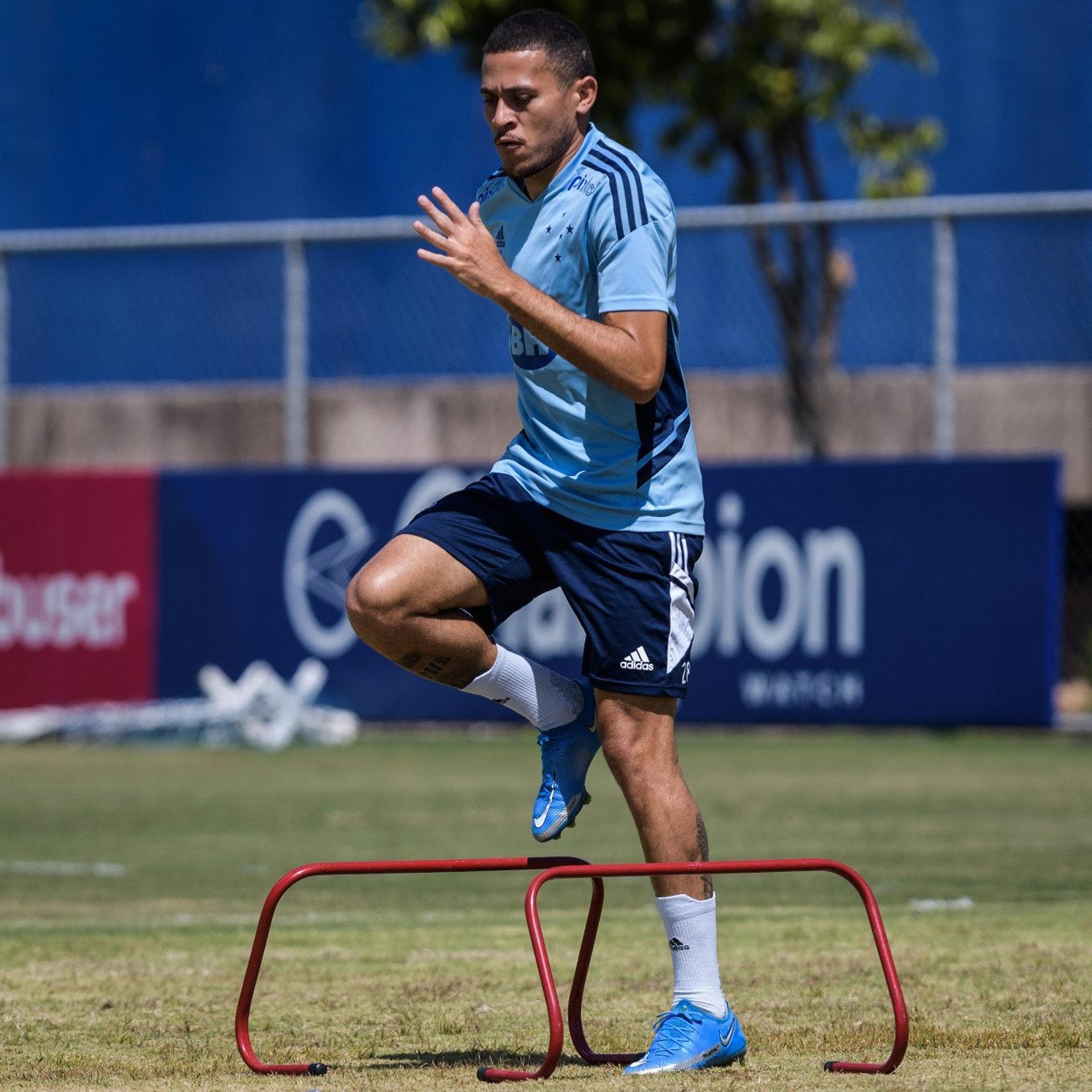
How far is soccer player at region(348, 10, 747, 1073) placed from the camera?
15.8 ft

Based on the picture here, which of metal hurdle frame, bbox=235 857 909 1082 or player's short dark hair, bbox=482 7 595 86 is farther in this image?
player's short dark hair, bbox=482 7 595 86

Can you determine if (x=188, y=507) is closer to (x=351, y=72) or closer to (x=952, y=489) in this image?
(x=952, y=489)

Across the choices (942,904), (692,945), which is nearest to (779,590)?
(942,904)

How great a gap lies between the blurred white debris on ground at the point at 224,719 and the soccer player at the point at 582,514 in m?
8.87

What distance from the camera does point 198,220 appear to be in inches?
786

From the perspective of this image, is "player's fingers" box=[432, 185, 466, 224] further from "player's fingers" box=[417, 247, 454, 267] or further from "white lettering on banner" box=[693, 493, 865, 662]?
"white lettering on banner" box=[693, 493, 865, 662]

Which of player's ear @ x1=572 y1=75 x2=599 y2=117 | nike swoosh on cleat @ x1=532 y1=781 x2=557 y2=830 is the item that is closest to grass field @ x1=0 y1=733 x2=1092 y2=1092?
nike swoosh on cleat @ x1=532 y1=781 x2=557 y2=830

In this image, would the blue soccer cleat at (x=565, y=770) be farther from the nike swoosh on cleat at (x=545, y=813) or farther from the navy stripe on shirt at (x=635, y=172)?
the navy stripe on shirt at (x=635, y=172)

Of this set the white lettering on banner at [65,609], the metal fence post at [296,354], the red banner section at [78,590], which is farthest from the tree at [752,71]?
the white lettering on banner at [65,609]

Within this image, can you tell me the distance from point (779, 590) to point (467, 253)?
344 inches

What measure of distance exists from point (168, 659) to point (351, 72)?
285 inches

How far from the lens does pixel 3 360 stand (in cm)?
1536

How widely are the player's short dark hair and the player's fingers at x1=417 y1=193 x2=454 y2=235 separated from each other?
45cm

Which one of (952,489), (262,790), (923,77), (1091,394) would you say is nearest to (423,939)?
(262,790)
